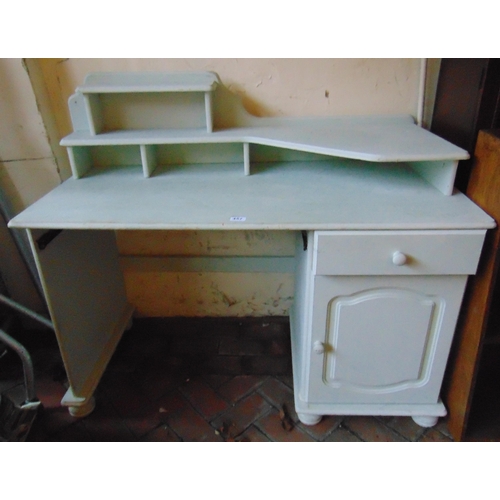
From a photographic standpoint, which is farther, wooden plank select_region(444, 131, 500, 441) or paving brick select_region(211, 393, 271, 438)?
paving brick select_region(211, 393, 271, 438)

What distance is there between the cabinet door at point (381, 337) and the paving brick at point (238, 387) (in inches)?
12.7

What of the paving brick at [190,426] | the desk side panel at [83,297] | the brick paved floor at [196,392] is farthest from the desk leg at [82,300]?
the paving brick at [190,426]

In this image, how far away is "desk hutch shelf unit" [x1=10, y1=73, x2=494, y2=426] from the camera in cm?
115

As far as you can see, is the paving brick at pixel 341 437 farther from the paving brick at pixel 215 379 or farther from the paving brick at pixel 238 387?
the paving brick at pixel 215 379

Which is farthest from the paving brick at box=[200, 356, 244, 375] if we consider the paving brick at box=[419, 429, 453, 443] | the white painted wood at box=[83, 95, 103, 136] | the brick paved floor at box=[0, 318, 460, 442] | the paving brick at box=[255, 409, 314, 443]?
the white painted wood at box=[83, 95, 103, 136]

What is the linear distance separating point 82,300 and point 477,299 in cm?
145

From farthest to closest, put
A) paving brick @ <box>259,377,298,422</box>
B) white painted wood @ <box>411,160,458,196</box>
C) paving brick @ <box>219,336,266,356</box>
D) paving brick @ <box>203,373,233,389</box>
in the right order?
1. paving brick @ <box>219,336,266,356</box>
2. paving brick @ <box>203,373,233,389</box>
3. paving brick @ <box>259,377,298,422</box>
4. white painted wood @ <box>411,160,458,196</box>

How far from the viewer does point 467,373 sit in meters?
1.31

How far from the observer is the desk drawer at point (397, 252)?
1112 mm

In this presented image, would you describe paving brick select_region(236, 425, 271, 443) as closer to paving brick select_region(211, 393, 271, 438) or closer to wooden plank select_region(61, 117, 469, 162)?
paving brick select_region(211, 393, 271, 438)

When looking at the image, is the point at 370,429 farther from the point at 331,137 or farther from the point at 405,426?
the point at 331,137

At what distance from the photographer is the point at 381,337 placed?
1.31 m

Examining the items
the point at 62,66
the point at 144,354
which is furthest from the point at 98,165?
the point at 144,354

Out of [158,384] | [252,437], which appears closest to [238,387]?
[252,437]
